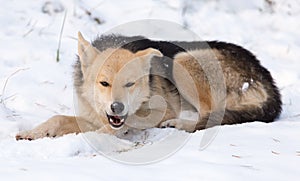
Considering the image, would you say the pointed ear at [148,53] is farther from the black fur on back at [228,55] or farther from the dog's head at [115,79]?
the black fur on back at [228,55]

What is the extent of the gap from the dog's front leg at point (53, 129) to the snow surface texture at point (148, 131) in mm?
143

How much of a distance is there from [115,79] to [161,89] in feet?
2.41

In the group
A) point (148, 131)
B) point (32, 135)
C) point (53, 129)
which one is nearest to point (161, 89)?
point (148, 131)

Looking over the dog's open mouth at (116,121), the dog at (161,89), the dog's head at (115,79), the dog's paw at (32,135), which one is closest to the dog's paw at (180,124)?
the dog at (161,89)

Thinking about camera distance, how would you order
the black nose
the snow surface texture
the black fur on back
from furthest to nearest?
the black fur on back → the black nose → the snow surface texture

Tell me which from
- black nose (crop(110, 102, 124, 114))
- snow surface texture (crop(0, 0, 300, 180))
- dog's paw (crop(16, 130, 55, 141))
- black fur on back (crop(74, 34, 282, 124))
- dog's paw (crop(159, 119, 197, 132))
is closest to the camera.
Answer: snow surface texture (crop(0, 0, 300, 180))

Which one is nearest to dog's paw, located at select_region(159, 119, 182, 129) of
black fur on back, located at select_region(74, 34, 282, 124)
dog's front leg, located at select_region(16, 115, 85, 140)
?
black fur on back, located at select_region(74, 34, 282, 124)

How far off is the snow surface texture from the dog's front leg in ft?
0.47

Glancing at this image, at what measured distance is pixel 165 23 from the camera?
27.3ft

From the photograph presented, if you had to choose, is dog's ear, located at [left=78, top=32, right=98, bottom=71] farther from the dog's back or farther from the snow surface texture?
the snow surface texture

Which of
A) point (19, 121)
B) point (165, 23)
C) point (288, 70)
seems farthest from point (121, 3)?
point (19, 121)

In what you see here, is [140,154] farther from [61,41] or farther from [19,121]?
[61,41]

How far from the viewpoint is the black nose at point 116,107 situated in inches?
187

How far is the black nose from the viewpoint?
187 inches
